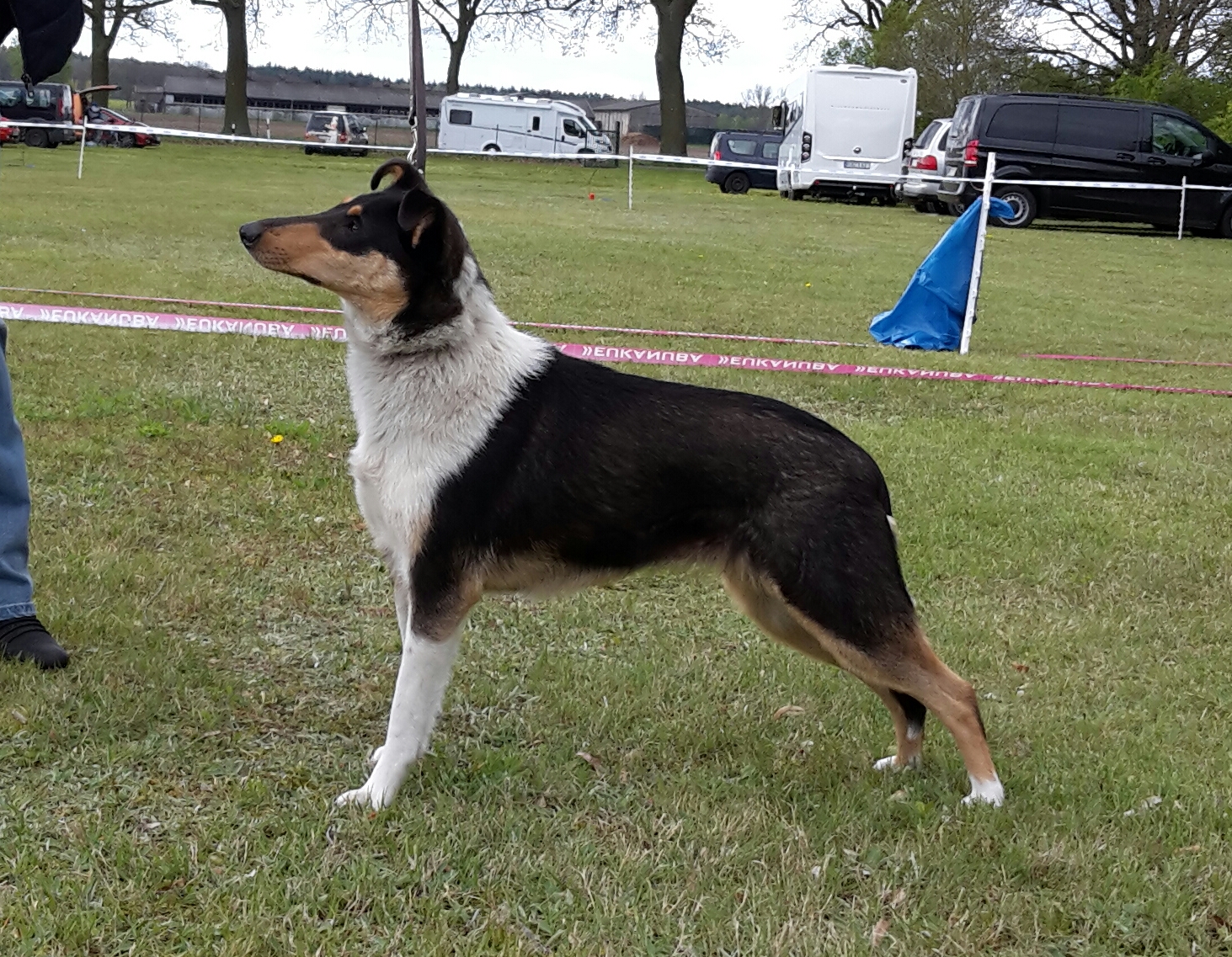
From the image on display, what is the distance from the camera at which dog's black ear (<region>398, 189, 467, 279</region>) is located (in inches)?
134

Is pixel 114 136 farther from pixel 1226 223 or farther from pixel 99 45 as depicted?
pixel 1226 223

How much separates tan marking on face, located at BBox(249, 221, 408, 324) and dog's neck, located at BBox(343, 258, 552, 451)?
97mm

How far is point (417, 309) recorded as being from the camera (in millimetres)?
3605

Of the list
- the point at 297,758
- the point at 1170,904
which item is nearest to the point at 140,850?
the point at 297,758

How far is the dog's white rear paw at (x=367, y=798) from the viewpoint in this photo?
3447mm

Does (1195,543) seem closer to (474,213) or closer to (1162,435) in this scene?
(1162,435)

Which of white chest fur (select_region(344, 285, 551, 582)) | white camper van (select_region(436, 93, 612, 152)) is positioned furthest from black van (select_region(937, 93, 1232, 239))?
white camper van (select_region(436, 93, 612, 152))

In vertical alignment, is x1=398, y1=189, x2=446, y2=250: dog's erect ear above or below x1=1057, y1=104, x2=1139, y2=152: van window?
below

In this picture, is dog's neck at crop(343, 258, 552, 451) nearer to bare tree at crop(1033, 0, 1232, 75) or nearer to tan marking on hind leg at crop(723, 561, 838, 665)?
tan marking on hind leg at crop(723, 561, 838, 665)

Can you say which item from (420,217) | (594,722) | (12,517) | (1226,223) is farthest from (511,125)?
(420,217)

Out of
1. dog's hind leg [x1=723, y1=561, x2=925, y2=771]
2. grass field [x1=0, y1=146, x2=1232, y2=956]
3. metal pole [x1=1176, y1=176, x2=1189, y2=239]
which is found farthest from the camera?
metal pole [x1=1176, y1=176, x2=1189, y2=239]

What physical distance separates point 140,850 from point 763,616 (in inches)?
78.6

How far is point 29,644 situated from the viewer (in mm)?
4184

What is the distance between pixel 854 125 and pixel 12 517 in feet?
109
